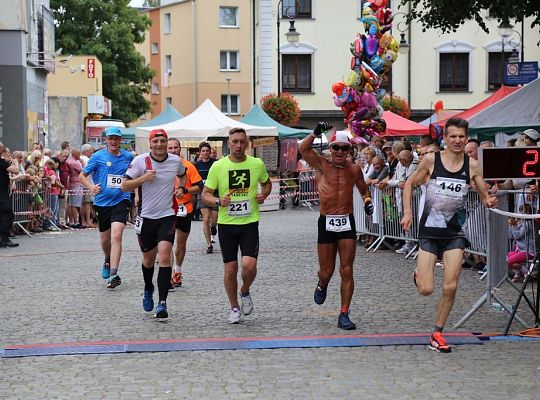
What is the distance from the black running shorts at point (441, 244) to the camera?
334 inches

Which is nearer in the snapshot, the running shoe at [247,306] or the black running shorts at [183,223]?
the running shoe at [247,306]

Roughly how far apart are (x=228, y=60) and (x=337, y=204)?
2100 inches

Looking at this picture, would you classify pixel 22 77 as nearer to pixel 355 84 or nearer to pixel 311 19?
pixel 355 84

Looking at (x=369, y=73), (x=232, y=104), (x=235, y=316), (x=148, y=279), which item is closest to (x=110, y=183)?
(x=148, y=279)

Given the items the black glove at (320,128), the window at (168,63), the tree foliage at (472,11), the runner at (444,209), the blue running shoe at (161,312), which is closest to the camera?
the runner at (444,209)

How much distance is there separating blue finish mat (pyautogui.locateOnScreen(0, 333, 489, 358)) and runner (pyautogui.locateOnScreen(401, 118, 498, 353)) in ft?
1.51

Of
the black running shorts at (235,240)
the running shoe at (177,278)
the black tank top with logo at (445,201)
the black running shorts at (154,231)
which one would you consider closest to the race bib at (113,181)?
the running shoe at (177,278)

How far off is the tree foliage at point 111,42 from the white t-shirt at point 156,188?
5026cm

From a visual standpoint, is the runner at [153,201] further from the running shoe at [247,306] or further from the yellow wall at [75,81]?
the yellow wall at [75,81]

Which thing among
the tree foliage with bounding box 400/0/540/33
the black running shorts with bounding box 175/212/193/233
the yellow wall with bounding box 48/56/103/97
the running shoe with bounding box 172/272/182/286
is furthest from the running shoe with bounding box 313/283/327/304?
the yellow wall with bounding box 48/56/103/97

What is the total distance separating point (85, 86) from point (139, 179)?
40606 millimetres

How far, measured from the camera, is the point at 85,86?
4962 cm

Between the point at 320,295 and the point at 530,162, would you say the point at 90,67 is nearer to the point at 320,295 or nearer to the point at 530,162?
the point at 320,295

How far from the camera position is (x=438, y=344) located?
8.20m
